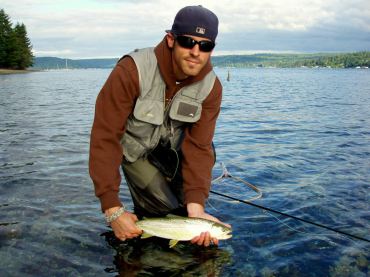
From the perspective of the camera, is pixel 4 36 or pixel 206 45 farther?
pixel 4 36

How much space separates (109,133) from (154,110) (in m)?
0.74

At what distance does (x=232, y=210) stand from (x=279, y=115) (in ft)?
60.1

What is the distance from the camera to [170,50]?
17.3 feet

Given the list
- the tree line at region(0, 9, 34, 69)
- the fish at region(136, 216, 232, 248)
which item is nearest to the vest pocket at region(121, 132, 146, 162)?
the fish at region(136, 216, 232, 248)

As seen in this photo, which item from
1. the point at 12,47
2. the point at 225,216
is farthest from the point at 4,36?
the point at 225,216

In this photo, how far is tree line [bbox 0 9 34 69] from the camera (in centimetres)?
10194

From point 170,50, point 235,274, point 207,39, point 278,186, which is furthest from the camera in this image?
point 278,186

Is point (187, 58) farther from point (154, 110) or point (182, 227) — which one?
point (182, 227)

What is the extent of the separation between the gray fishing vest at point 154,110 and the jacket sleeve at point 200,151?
132mm

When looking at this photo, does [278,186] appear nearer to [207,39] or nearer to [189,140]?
[189,140]

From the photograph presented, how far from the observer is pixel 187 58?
500 cm

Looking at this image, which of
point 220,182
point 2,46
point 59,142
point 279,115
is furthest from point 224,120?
point 2,46

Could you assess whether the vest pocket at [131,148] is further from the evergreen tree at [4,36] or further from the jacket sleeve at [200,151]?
the evergreen tree at [4,36]

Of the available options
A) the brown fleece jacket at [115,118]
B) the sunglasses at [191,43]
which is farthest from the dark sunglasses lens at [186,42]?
the brown fleece jacket at [115,118]
